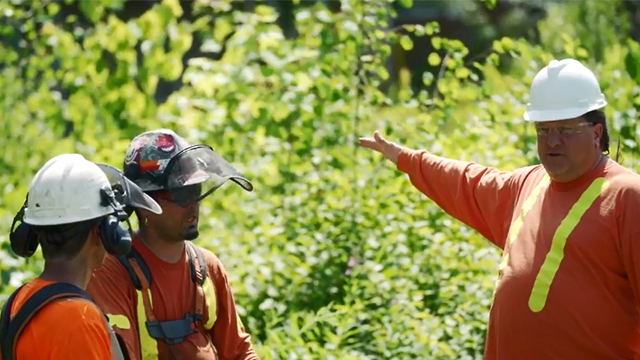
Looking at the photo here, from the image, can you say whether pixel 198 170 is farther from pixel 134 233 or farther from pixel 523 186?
pixel 523 186

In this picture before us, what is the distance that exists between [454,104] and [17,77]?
341 cm

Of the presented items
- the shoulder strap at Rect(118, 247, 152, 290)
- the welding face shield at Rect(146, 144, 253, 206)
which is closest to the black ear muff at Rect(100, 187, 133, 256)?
the shoulder strap at Rect(118, 247, 152, 290)

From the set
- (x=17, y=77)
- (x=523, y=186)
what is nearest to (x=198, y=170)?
(x=523, y=186)

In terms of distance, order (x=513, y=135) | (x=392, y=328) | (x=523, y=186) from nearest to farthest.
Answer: (x=523, y=186)
(x=392, y=328)
(x=513, y=135)

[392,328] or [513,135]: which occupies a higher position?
A: [513,135]

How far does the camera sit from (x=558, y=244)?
4.04 m

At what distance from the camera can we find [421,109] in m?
8.37

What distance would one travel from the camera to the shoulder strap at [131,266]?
398 cm

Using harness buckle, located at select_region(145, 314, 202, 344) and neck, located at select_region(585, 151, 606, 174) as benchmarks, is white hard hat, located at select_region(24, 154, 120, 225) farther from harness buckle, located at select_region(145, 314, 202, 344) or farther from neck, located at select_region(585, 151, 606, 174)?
neck, located at select_region(585, 151, 606, 174)

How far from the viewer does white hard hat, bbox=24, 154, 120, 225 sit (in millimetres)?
3256

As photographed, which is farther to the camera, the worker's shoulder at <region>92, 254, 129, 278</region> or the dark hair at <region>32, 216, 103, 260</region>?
the worker's shoulder at <region>92, 254, 129, 278</region>

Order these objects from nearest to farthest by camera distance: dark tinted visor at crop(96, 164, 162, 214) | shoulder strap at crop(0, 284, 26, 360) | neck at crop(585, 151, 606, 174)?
shoulder strap at crop(0, 284, 26, 360)
dark tinted visor at crop(96, 164, 162, 214)
neck at crop(585, 151, 606, 174)

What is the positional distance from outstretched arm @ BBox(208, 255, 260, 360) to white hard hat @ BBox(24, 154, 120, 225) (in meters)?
1.02

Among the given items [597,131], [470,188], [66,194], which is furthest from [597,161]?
[66,194]
